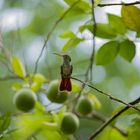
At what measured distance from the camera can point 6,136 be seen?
89cm

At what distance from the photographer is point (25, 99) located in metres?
1.16

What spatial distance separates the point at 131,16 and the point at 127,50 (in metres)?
0.08

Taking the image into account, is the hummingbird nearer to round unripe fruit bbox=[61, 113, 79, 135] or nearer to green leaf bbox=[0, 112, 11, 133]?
green leaf bbox=[0, 112, 11, 133]

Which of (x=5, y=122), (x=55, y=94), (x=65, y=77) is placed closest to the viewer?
(x=65, y=77)

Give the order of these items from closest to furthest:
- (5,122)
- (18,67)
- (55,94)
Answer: (5,122), (55,94), (18,67)

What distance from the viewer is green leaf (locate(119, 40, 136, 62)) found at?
3.17 ft

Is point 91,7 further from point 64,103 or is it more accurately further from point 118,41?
point 64,103

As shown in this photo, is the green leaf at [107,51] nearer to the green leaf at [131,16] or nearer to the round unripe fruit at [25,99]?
the green leaf at [131,16]

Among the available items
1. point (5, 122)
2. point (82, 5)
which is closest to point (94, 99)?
point (82, 5)

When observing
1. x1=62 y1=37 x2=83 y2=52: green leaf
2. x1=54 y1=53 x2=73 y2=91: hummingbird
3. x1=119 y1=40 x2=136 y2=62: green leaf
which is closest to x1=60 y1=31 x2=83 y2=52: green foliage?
x1=62 y1=37 x2=83 y2=52: green leaf

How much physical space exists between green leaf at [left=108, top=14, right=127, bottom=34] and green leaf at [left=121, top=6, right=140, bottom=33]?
0.03 meters

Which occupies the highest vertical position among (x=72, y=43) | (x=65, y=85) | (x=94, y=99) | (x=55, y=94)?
(x=65, y=85)

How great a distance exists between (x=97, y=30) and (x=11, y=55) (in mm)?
349

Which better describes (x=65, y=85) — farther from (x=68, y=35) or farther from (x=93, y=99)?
(x=93, y=99)
